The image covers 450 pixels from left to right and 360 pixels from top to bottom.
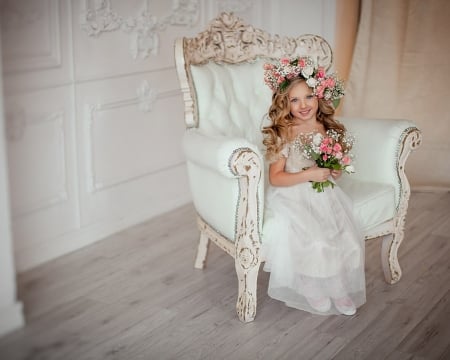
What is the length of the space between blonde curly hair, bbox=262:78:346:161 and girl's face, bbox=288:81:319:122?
0.02 m

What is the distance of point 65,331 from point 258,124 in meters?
1.32

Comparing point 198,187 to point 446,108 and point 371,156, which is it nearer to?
point 371,156

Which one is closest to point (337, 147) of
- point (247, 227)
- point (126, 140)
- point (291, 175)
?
point (291, 175)

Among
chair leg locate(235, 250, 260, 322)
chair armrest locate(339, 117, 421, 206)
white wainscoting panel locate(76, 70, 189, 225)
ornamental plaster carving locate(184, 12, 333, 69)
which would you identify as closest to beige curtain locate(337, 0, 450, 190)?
white wainscoting panel locate(76, 70, 189, 225)

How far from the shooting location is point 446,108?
4996 millimetres

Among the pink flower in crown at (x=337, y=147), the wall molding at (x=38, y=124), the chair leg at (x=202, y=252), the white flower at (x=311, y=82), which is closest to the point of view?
the pink flower in crown at (x=337, y=147)

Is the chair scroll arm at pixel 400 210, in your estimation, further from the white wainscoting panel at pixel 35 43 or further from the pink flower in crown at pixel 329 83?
the white wainscoting panel at pixel 35 43

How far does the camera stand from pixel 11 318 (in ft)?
9.21

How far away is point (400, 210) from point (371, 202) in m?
0.22

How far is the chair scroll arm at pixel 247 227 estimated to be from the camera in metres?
2.73

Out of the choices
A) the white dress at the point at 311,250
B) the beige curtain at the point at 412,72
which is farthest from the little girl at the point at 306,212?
the beige curtain at the point at 412,72

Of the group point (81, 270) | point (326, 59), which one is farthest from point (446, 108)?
point (81, 270)

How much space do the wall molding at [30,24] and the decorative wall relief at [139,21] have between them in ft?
0.59

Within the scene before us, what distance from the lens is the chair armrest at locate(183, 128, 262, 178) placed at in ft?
8.96
